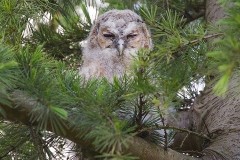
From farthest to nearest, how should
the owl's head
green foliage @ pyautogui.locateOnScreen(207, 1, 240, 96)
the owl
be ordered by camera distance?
the owl's head → the owl → green foliage @ pyautogui.locateOnScreen(207, 1, 240, 96)

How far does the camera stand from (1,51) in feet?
4.87

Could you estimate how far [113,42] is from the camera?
2842 mm

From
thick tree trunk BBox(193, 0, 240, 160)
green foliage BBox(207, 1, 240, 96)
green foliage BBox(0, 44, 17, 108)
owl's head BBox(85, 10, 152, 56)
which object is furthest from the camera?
owl's head BBox(85, 10, 152, 56)

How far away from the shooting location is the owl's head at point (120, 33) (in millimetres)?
2834

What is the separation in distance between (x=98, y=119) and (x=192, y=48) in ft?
1.51

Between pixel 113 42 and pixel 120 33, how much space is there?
0.19 feet

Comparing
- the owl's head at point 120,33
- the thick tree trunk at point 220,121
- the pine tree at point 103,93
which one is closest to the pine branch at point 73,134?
the pine tree at point 103,93

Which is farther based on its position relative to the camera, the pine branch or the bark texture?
the bark texture

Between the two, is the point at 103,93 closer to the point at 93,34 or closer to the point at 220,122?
the point at 220,122

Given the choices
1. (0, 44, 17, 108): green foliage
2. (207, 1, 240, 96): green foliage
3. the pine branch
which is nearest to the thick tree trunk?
the pine branch

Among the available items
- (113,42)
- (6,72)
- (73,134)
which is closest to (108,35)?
(113,42)

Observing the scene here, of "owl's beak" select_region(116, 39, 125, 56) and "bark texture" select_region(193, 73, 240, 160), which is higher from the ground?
"owl's beak" select_region(116, 39, 125, 56)

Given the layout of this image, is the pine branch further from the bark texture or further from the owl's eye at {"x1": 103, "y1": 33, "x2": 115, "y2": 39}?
the owl's eye at {"x1": 103, "y1": 33, "x2": 115, "y2": 39}

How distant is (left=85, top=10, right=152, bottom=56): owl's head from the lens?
2834 millimetres
